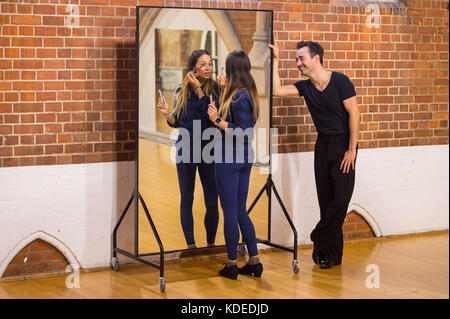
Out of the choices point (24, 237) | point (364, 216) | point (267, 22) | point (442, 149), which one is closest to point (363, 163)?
point (364, 216)

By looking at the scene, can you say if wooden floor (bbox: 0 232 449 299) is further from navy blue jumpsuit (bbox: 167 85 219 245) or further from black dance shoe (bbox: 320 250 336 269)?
navy blue jumpsuit (bbox: 167 85 219 245)

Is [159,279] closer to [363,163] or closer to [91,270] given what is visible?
[91,270]

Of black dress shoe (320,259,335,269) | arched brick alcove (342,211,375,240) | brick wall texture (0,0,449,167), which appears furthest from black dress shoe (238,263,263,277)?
arched brick alcove (342,211,375,240)

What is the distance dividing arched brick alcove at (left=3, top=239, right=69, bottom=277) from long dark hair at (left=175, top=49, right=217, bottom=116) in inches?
48.7

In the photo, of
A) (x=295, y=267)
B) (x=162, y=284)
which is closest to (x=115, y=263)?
(x=162, y=284)

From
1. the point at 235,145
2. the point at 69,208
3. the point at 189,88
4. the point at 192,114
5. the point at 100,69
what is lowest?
the point at 69,208

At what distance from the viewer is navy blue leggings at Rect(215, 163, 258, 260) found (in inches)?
192

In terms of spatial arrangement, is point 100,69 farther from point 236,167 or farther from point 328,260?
point 328,260

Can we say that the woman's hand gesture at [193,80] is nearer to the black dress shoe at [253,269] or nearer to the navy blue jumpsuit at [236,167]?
the navy blue jumpsuit at [236,167]

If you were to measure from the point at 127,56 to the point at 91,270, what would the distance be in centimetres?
145

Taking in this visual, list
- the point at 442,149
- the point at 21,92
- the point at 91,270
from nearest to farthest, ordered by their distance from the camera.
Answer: the point at 21,92, the point at 91,270, the point at 442,149

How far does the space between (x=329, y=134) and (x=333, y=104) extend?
0.21m

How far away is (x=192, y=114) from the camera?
5.02 m

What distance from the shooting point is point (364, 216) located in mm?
6258
